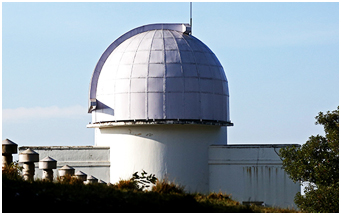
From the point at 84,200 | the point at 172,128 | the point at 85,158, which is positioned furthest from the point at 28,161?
the point at 172,128

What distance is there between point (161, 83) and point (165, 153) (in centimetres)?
327

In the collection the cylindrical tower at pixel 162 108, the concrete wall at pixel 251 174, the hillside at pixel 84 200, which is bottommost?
the hillside at pixel 84 200

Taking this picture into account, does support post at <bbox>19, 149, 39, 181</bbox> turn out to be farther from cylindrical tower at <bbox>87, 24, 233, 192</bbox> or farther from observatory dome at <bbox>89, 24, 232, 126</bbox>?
observatory dome at <bbox>89, 24, 232, 126</bbox>

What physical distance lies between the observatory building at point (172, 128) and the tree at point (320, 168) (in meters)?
5.61

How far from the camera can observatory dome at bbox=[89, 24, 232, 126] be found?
86.6 feet

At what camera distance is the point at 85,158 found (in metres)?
27.6

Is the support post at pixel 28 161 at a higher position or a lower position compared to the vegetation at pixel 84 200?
higher

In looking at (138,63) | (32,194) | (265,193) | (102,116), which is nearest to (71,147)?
(102,116)

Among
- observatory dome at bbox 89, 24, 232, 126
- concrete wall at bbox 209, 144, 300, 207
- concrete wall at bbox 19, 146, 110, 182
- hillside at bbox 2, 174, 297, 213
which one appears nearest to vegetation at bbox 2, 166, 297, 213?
hillside at bbox 2, 174, 297, 213

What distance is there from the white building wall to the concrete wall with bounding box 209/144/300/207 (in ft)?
2.05

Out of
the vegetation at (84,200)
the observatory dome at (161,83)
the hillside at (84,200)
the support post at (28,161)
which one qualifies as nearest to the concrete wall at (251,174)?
the observatory dome at (161,83)

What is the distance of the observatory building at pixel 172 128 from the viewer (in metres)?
26.5

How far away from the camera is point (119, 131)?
27.3 meters

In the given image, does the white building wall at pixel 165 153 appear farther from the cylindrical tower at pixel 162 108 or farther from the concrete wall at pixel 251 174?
the concrete wall at pixel 251 174
